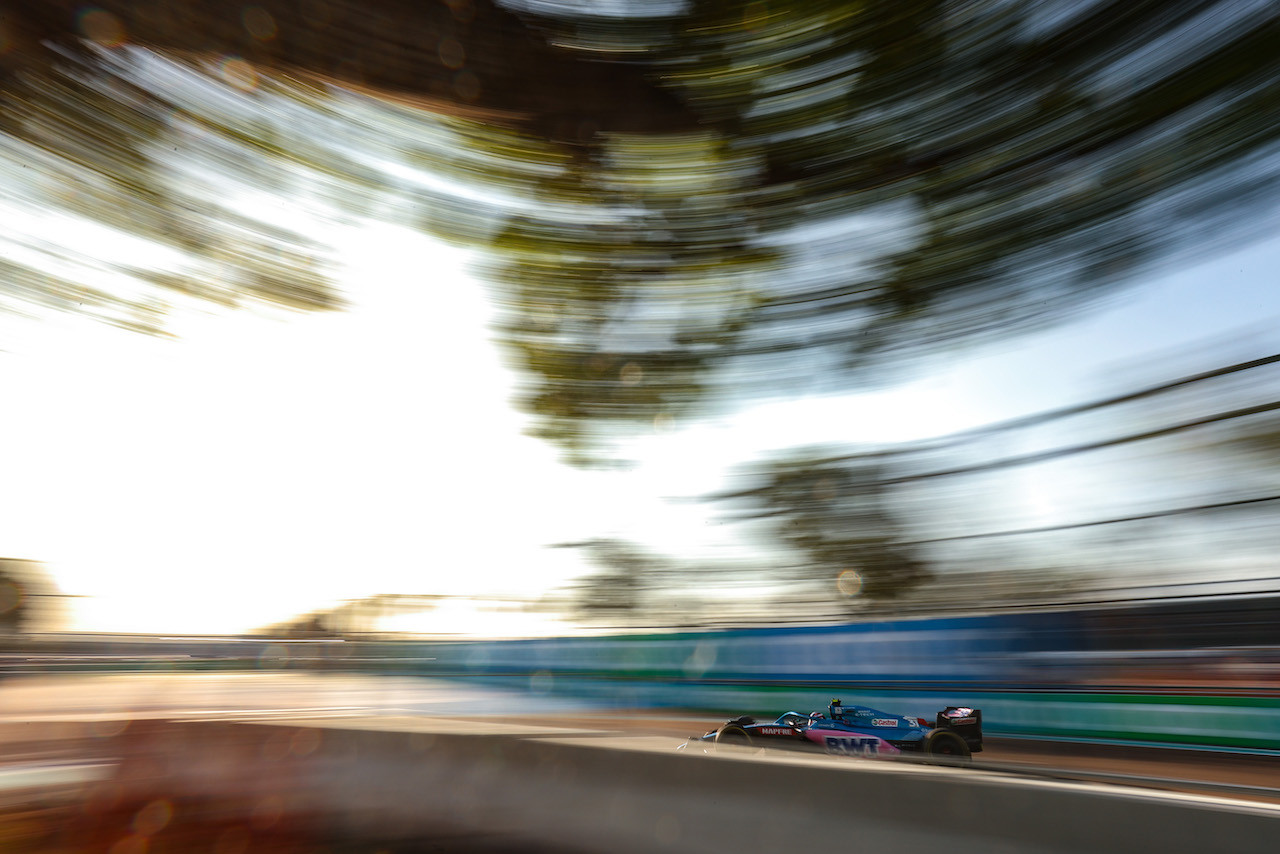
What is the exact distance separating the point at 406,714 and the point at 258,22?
302 centimetres

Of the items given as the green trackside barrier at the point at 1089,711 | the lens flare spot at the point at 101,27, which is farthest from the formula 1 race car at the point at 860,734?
the lens flare spot at the point at 101,27

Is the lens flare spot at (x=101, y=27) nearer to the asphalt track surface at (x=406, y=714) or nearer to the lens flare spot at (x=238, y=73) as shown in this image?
the lens flare spot at (x=238, y=73)

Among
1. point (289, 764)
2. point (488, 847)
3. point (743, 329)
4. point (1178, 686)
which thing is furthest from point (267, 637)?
point (1178, 686)

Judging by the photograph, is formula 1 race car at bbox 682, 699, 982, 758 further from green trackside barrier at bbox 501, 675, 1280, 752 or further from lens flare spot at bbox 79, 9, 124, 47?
lens flare spot at bbox 79, 9, 124, 47

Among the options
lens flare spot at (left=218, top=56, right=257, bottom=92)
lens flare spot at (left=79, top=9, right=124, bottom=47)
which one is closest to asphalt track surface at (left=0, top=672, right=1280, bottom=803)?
lens flare spot at (left=218, top=56, right=257, bottom=92)

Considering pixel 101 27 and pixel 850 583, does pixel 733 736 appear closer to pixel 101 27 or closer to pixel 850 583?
pixel 850 583

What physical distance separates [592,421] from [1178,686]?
2678mm

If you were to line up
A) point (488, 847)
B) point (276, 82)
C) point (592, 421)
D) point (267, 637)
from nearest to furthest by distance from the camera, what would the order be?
point (488, 847) → point (276, 82) → point (592, 421) → point (267, 637)

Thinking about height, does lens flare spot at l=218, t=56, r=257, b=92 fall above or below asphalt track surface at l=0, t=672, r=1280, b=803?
above

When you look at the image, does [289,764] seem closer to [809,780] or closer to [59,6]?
[809,780]

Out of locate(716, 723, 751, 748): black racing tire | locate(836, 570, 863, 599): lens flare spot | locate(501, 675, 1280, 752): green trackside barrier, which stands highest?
locate(836, 570, 863, 599): lens flare spot

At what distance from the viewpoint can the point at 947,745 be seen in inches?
114

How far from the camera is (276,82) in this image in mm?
3471

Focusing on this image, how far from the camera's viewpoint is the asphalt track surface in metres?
3.25
